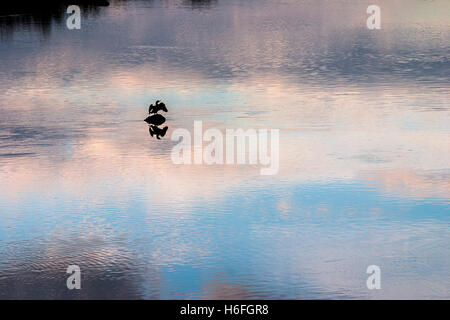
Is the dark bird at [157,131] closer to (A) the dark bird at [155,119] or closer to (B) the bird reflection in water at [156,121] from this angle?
(B) the bird reflection in water at [156,121]

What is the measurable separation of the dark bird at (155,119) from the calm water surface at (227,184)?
1.03 feet

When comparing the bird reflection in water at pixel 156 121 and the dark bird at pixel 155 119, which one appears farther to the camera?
the dark bird at pixel 155 119

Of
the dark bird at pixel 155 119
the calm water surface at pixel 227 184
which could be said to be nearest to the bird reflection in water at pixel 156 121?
the dark bird at pixel 155 119

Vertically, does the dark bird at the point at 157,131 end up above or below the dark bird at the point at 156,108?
below

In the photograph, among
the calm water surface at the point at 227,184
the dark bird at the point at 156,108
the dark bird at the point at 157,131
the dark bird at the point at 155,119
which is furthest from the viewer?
the dark bird at the point at 156,108

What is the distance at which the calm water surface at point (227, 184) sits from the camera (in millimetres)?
14469

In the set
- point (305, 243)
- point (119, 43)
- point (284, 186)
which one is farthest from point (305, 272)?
point (119, 43)

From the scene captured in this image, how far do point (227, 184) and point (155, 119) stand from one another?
25.1 feet

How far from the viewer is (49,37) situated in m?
59.5

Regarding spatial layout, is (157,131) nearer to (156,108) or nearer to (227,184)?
(156,108)

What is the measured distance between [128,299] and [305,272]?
2.66 metres

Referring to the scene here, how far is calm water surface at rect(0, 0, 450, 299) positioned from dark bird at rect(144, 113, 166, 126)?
0.31 m

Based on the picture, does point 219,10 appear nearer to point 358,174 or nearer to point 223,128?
point 223,128

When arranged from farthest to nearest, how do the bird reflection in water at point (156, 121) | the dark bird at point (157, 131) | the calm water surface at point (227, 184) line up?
the bird reflection in water at point (156, 121) < the dark bird at point (157, 131) < the calm water surface at point (227, 184)
